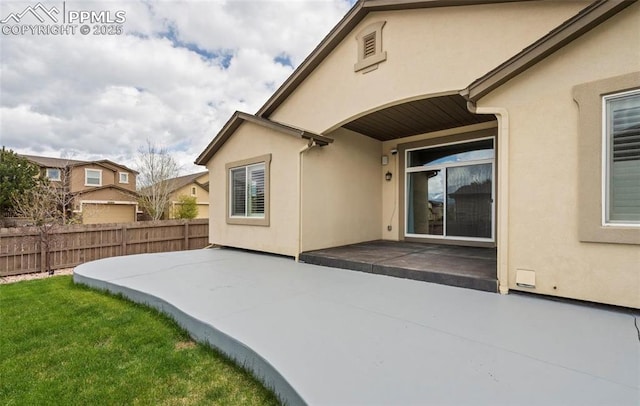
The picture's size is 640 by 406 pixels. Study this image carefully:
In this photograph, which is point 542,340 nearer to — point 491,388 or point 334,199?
point 491,388

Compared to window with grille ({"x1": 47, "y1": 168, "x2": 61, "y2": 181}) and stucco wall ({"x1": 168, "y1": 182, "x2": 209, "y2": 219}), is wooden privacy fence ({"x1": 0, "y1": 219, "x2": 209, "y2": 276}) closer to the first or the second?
stucco wall ({"x1": 168, "y1": 182, "x2": 209, "y2": 219})

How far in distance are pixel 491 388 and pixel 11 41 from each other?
1484 cm

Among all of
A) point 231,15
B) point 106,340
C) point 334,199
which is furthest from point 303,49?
point 106,340

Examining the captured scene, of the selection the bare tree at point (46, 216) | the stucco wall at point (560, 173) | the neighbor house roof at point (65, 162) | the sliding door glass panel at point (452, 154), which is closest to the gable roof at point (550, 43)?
the stucco wall at point (560, 173)

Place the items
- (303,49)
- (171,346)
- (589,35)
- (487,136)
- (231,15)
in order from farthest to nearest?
(303,49) < (231,15) < (487,136) < (589,35) < (171,346)

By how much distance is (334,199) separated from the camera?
26.1 ft

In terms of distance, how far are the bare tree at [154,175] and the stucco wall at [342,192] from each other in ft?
65.5

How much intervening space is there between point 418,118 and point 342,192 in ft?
8.98

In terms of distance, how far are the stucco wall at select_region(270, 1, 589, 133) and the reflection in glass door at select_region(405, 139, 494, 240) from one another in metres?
3.02

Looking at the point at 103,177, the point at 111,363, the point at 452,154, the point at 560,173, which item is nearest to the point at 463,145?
the point at 452,154

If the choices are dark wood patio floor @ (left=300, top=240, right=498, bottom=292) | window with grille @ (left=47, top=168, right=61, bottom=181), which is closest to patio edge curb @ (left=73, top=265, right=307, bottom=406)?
dark wood patio floor @ (left=300, top=240, right=498, bottom=292)

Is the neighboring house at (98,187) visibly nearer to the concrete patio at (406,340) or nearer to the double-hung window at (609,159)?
the concrete patio at (406,340)

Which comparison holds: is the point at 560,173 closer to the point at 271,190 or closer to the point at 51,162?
the point at 271,190

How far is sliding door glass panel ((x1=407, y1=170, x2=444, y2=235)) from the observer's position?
8336 millimetres
